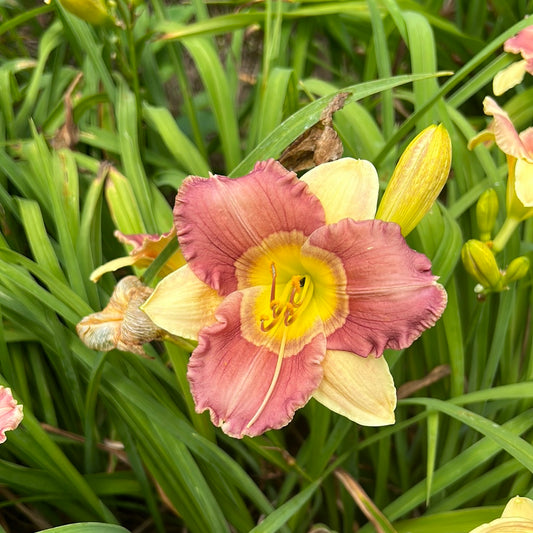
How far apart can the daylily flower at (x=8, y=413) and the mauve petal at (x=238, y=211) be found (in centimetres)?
28

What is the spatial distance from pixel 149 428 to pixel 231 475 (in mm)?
133

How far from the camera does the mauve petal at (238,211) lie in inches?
28.9

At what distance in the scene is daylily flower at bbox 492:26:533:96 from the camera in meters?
1.00

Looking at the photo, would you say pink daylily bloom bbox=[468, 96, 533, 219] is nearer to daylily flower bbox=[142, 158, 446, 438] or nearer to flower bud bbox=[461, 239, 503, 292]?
flower bud bbox=[461, 239, 503, 292]

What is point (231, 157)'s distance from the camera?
1233 millimetres

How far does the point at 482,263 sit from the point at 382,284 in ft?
0.79

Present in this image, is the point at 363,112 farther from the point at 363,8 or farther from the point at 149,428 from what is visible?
the point at 149,428

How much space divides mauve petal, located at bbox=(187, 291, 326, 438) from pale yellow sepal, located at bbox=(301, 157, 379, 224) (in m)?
0.15

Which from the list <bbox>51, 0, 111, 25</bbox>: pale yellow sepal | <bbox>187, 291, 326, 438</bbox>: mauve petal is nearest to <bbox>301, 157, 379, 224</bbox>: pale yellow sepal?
<bbox>187, 291, 326, 438</bbox>: mauve petal

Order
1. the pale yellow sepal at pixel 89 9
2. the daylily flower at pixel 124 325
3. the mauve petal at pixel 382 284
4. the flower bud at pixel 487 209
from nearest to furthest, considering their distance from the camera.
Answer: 1. the mauve petal at pixel 382 284
2. the daylily flower at pixel 124 325
3. the flower bud at pixel 487 209
4. the pale yellow sepal at pixel 89 9

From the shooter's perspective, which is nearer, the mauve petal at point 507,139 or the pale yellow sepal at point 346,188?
the pale yellow sepal at point 346,188

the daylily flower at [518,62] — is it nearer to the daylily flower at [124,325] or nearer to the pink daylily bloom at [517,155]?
the pink daylily bloom at [517,155]

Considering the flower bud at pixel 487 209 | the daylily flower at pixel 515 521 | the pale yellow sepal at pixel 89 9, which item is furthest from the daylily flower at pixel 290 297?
the pale yellow sepal at pixel 89 9

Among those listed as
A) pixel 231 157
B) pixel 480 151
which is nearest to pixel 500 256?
pixel 480 151
